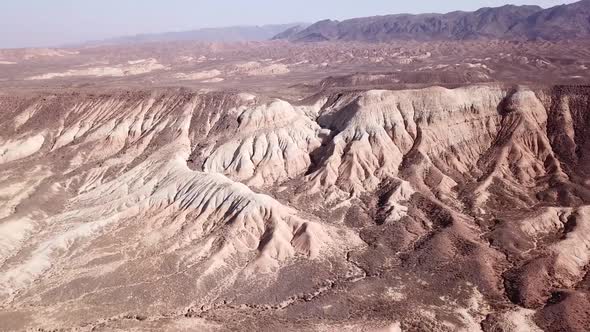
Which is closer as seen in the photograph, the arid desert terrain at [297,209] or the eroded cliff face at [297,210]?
the arid desert terrain at [297,209]

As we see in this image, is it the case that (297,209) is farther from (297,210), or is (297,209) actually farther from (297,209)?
(297,210)

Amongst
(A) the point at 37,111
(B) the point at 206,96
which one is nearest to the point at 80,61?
(A) the point at 37,111

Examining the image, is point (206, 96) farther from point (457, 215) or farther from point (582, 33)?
point (582, 33)

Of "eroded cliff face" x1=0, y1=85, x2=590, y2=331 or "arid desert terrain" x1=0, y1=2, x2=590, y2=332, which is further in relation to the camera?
"eroded cliff face" x1=0, y1=85, x2=590, y2=331

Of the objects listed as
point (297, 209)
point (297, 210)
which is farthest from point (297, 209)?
point (297, 210)

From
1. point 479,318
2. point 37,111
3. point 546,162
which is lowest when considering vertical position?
point 479,318
